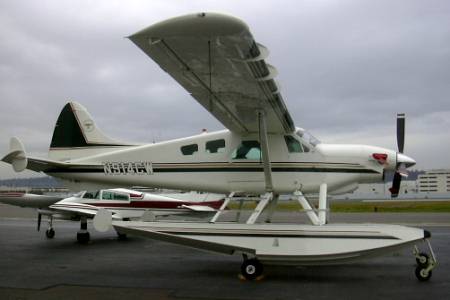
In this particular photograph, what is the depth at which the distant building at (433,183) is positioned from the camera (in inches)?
4941

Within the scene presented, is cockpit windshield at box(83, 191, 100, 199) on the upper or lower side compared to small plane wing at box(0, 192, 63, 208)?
upper

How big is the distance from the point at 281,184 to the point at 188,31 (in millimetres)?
5122

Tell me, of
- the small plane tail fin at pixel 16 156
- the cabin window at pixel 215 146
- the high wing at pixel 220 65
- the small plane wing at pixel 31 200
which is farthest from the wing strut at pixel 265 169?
the small plane wing at pixel 31 200

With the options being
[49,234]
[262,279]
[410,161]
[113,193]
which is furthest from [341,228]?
[49,234]

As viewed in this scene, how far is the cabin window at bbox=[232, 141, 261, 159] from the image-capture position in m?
9.86

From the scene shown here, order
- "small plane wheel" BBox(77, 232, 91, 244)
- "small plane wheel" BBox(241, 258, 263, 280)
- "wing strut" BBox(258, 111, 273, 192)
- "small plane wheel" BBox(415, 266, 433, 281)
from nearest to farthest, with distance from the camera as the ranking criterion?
"small plane wheel" BBox(415, 266, 433, 281) < "small plane wheel" BBox(241, 258, 263, 280) < "wing strut" BBox(258, 111, 273, 192) < "small plane wheel" BBox(77, 232, 91, 244)

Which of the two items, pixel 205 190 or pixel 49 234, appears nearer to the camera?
pixel 205 190

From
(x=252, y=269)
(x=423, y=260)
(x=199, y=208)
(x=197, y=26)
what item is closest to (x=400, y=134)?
(x=423, y=260)

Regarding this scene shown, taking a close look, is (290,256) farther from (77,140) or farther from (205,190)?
(77,140)

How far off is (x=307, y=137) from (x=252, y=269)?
334cm

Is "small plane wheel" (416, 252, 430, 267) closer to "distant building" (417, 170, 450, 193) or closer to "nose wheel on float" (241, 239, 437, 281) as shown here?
"nose wheel on float" (241, 239, 437, 281)

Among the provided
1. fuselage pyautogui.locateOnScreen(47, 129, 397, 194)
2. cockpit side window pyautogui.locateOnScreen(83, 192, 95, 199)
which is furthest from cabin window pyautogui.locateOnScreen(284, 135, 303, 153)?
cockpit side window pyautogui.locateOnScreen(83, 192, 95, 199)

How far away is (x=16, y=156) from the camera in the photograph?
9.59 meters

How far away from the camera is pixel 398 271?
8.81m
